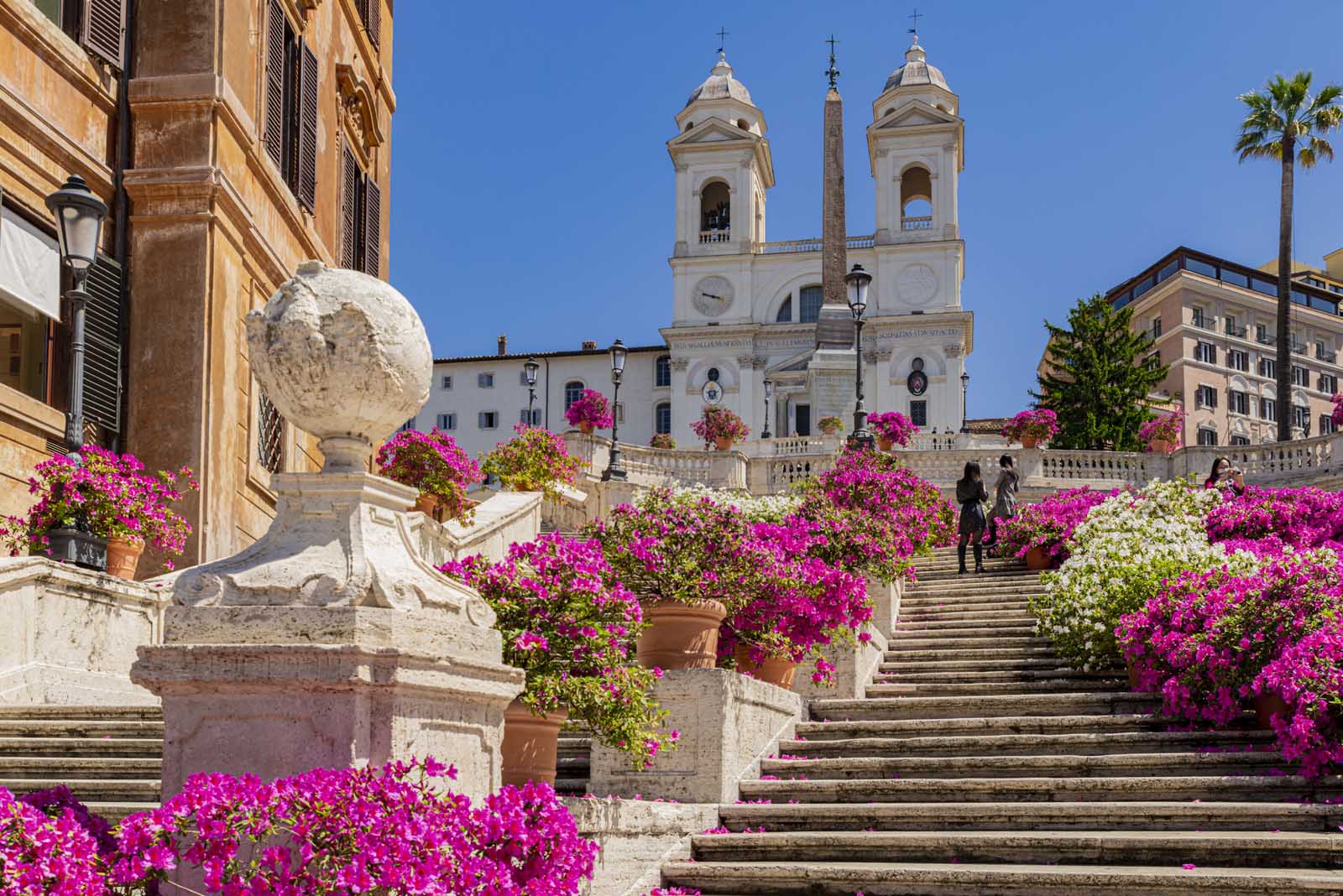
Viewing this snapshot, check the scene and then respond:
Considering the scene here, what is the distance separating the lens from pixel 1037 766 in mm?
9938

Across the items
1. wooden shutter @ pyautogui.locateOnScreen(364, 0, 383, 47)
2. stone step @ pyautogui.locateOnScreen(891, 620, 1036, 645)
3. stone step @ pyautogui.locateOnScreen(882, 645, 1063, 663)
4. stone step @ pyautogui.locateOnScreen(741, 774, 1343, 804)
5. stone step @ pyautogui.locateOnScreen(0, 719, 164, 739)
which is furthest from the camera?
wooden shutter @ pyautogui.locateOnScreen(364, 0, 383, 47)

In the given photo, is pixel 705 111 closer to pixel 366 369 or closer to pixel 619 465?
pixel 619 465

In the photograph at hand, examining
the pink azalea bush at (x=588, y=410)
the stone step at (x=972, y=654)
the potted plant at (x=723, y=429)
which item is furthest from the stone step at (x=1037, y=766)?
the potted plant at (x=723, y=429)

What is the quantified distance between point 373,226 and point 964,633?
12.7 metres

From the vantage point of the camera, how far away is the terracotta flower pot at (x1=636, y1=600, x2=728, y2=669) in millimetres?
9648

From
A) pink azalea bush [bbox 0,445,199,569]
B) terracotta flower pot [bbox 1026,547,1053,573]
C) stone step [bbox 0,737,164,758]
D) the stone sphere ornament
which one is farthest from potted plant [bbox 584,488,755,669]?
terracotta flower pot [bbox 1026,547,1053,573]

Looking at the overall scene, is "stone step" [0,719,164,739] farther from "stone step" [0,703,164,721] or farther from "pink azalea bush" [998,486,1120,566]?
"pink azalea bush" [998,486,1120,566]

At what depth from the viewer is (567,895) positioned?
16.4 feet

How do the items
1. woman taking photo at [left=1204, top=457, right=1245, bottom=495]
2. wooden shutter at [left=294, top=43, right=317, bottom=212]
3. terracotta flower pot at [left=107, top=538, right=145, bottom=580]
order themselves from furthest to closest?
1. woman taking photo at [left=1204, top=457, right=1245, bottom=495]
2. wooden shutter at [left=294, top=43, right=317, bottom=212]
3. terracotta flower pot at [left=107, top=538, right=145, bottom=580]

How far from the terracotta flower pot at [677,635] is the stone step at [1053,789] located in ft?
3.17

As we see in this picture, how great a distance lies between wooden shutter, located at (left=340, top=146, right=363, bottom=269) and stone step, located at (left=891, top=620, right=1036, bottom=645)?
10.7 m

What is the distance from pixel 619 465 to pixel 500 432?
54.7 m

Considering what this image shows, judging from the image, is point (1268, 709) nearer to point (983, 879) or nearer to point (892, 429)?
point (983, 879)

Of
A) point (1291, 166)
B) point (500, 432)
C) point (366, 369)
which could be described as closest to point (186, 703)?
point (366, 369)
